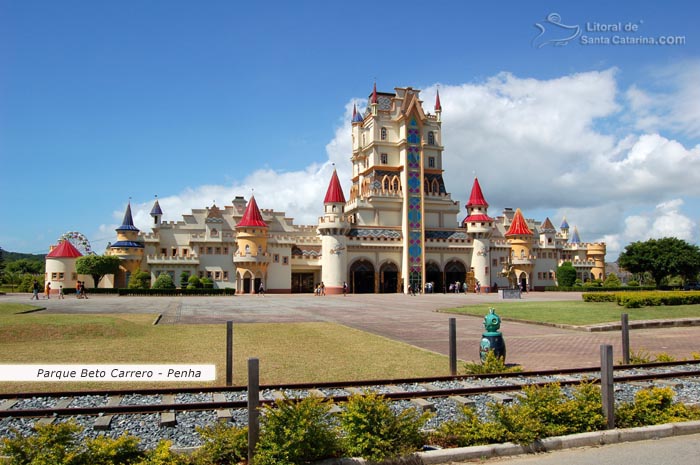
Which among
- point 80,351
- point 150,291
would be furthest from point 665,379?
point 150,291

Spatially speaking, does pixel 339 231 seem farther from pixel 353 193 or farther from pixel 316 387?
pixel 316 387

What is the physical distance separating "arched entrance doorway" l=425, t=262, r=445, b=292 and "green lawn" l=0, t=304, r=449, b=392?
152ft

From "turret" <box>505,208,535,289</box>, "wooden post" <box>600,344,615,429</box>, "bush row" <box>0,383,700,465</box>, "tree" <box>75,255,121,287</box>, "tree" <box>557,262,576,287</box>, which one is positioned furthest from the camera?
"turret" <box>505,208,535,289</box>

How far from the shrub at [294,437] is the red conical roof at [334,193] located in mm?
55261

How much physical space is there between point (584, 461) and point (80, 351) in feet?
41.6

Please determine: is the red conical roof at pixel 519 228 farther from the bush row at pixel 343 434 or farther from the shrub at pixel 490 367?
the bush row at pixel 343 434

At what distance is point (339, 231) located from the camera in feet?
201

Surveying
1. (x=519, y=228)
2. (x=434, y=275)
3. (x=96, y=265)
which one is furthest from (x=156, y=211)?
(x=519, y=228)

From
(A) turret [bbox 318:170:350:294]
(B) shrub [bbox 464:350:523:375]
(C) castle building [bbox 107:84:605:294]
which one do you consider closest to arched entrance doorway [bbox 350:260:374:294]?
(C) castle building [bbox 107:84:605:294]

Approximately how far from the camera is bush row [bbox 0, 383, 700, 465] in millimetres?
6227

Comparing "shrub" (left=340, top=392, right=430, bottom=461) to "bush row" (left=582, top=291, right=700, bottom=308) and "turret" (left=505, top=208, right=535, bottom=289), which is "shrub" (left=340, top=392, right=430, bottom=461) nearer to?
"bush row" (left=582, top=291, right=700, bottom=308)

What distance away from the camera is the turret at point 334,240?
6072 cm

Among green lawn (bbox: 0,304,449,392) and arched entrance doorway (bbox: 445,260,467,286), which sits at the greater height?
arched entrance doorway (bbox: 445,260,467,286)

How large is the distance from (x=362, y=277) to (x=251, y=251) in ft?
44.9
